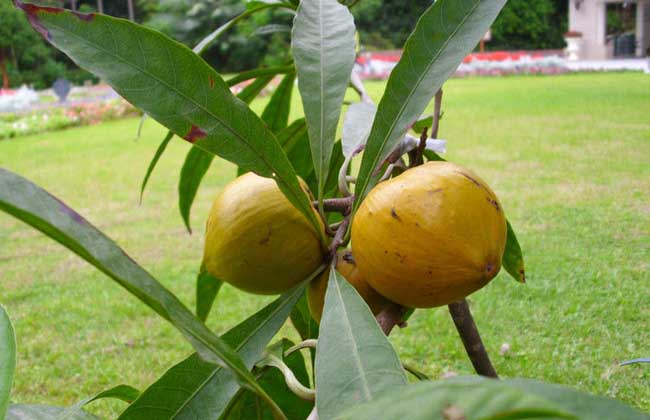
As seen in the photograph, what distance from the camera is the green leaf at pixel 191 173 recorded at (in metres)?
0.93

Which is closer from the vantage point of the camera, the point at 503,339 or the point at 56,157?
the point at 503,339

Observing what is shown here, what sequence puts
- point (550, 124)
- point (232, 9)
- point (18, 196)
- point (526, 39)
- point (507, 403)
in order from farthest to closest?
1. point (526, 39)
2. point (232, 9)
3. point (550, 124)
4. point (18, 196)
5. point (507, 403)

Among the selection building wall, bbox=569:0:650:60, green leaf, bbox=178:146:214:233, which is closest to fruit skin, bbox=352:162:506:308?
green leaf, bbox=178:146:214:233

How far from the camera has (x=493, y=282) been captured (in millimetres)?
3432

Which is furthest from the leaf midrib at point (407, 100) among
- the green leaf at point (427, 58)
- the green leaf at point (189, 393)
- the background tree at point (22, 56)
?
the background tree at point (22, 56)

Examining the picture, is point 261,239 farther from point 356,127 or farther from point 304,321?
point 304,321

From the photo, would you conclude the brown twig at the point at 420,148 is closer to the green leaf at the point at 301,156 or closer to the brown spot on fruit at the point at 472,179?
the brown spot on fruit at the point at 472,179

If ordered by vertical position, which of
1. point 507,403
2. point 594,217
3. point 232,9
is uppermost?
point 507,403

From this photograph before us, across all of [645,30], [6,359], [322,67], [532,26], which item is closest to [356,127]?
[322,67]

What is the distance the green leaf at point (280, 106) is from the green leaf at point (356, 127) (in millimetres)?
311

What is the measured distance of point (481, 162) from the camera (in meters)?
6.05

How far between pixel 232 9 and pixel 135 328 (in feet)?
55.6

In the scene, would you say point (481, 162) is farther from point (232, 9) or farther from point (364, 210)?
point (232, 9)

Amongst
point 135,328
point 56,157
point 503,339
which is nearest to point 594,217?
point 503,339
